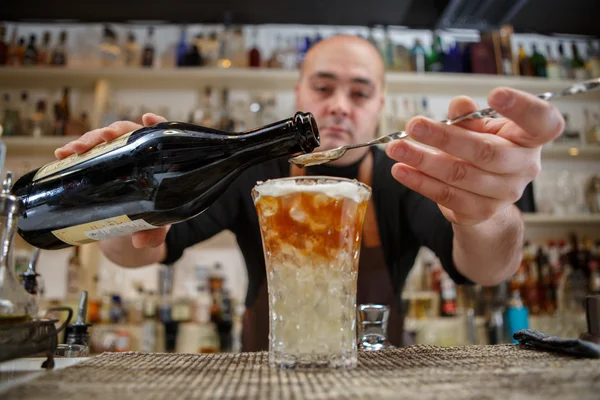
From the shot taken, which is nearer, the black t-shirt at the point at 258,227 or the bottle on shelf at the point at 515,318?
the black t-shirt at the point at 258,227

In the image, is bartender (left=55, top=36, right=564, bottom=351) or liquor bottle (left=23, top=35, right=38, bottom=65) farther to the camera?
liquor bottle (left=23, top=35, right=38, bottom=65)

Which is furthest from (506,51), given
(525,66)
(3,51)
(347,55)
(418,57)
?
(3,51)

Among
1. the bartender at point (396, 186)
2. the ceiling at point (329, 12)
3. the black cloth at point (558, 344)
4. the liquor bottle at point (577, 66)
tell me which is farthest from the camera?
the liquor bottle at point (577, 66)

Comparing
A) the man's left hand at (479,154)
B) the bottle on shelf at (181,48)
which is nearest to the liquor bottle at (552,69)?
the bottle on shelf at (181,48)

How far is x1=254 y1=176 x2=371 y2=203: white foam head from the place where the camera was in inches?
20.9

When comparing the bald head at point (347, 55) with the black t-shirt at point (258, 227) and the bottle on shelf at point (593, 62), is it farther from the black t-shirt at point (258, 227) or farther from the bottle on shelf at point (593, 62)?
the bottle on shelf at point (593, 62)

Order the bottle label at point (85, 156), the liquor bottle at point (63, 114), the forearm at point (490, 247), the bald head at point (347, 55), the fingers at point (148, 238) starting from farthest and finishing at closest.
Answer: the liquor bottle at point (63, 114)
the bald head at point (347, 55)
the forearm at point (490, 247)
the fingers at point (148, 238)
the bottle label at point (85, 156)

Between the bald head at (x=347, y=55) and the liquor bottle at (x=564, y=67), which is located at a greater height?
the liquor bottle at (x=564, y=67)

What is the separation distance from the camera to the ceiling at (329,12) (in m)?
2.70

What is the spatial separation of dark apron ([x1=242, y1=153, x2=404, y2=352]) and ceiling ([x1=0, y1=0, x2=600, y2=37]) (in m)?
1.84

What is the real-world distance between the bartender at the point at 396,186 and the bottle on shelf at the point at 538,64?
1716 mm

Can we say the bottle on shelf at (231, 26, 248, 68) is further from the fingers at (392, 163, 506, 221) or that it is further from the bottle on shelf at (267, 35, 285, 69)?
the fingers at (392, 163, 506, 221)

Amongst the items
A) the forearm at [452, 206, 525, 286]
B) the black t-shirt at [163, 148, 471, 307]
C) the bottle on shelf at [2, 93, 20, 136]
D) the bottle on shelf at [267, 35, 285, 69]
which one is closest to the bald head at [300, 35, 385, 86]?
the black t-shirt at [163, 148, 471, 307]

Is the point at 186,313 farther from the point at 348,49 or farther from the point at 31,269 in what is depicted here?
the point at 31,269
